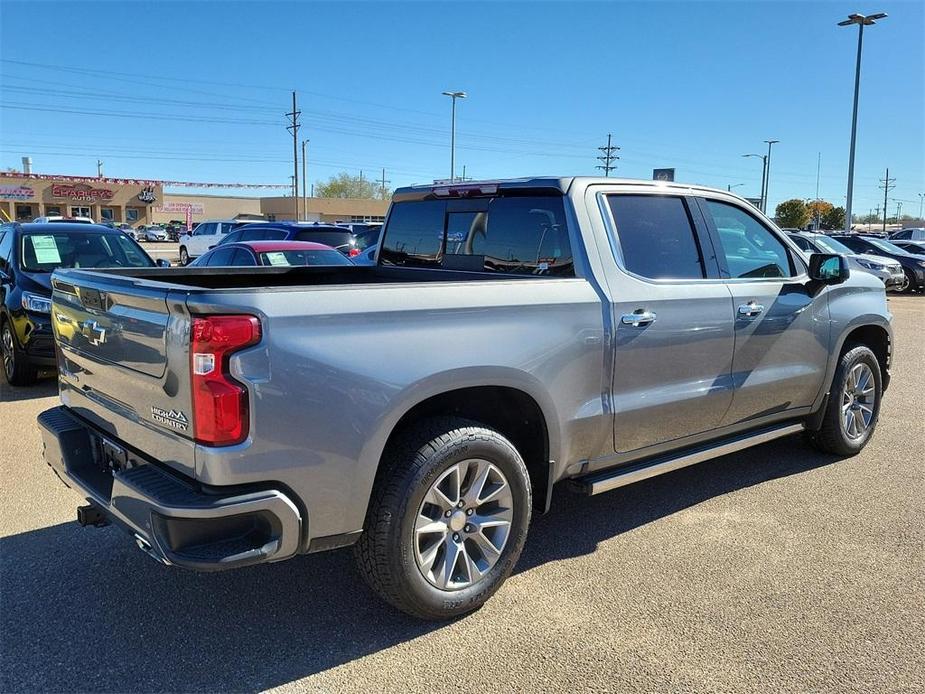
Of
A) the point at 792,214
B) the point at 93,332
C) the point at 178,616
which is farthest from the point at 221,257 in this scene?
the point at 792,214

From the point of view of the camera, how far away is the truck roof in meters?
3.89

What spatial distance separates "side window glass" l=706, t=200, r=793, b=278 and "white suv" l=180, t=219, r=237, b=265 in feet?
87.4

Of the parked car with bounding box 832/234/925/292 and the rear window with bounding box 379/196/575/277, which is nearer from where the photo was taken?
the rear window with bounding box 379/196/575/277

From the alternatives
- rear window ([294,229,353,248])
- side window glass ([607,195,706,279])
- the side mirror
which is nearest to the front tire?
side window glass ([607,195,706,279])

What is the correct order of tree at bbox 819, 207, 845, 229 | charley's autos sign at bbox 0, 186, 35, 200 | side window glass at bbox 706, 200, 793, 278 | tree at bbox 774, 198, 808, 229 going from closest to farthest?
side window glass at bbox 706, 200, 793, 278
charley's autos sign at bbox 0, 186, 35, 200
tree at bbox 774, 198, 808, 229
tree at bbox 819, 207, 845, 229

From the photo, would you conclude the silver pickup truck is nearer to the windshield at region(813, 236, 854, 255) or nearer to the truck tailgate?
the truck tailgate

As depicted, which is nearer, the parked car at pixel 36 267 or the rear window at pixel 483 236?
the rear window at pixel 483 236

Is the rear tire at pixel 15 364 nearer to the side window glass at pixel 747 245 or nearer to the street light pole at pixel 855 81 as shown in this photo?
the side window glass at pixel 747 245

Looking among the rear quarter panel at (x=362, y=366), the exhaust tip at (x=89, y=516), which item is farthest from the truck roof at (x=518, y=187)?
the exhaust tip at (x=89, y=516)

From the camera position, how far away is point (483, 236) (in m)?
4.28

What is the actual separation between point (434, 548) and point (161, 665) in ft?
3.79

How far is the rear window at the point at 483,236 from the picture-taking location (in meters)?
3.88

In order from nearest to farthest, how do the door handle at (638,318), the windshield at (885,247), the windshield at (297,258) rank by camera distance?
the door handle at (638,318)
the windshield at (297,258)
the windshield at (885,247)

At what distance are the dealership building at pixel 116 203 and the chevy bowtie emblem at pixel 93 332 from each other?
57.5 metres
